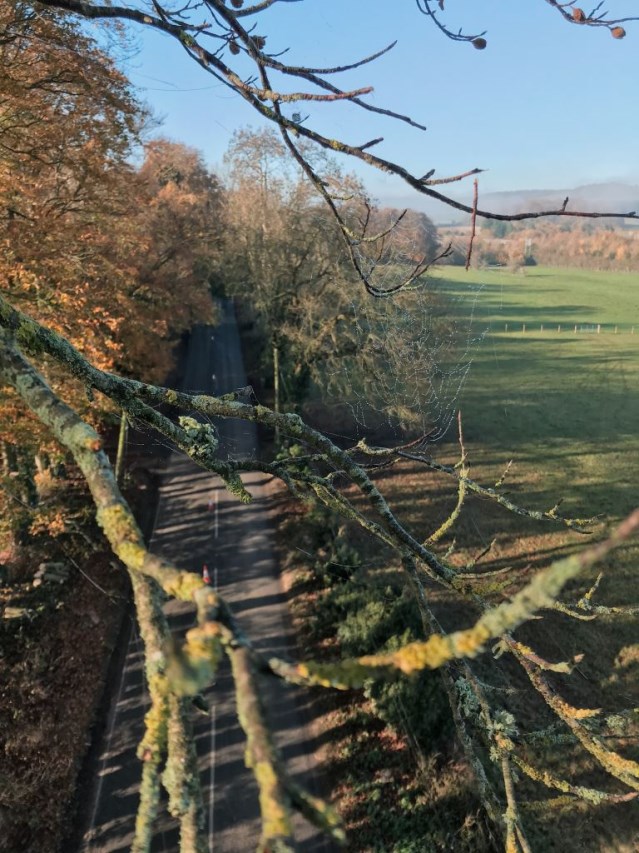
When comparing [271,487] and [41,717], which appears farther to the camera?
[271,487]

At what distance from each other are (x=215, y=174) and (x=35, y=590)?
2951 cm

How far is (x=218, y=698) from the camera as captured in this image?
386 inches

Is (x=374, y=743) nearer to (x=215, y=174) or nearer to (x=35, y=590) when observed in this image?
(x=35, y=590)

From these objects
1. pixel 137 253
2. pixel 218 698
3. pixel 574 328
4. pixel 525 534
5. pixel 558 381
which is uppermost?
pixel 137 253

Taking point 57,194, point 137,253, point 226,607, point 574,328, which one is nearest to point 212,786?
point 226,607

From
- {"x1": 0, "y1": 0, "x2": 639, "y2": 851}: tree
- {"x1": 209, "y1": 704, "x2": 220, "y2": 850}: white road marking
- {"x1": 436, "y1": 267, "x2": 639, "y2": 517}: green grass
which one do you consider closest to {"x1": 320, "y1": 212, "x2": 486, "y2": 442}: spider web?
{"x1": 436, "y1": 267, "x2": 639, "y2": 517}: green grass

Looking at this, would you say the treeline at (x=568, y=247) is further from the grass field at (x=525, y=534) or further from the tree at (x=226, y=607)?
the tree at (x=226, y=607)

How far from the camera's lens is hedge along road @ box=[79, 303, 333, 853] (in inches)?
315

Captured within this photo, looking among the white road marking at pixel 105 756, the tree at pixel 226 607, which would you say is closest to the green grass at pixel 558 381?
the white road marking at pixel 105 756

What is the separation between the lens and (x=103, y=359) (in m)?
9.70

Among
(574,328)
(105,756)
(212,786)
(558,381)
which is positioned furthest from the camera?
(574,328)

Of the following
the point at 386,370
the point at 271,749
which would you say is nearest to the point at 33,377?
the point at 271,749

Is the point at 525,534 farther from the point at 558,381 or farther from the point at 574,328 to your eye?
the point at 574,328

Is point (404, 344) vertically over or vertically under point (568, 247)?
under
